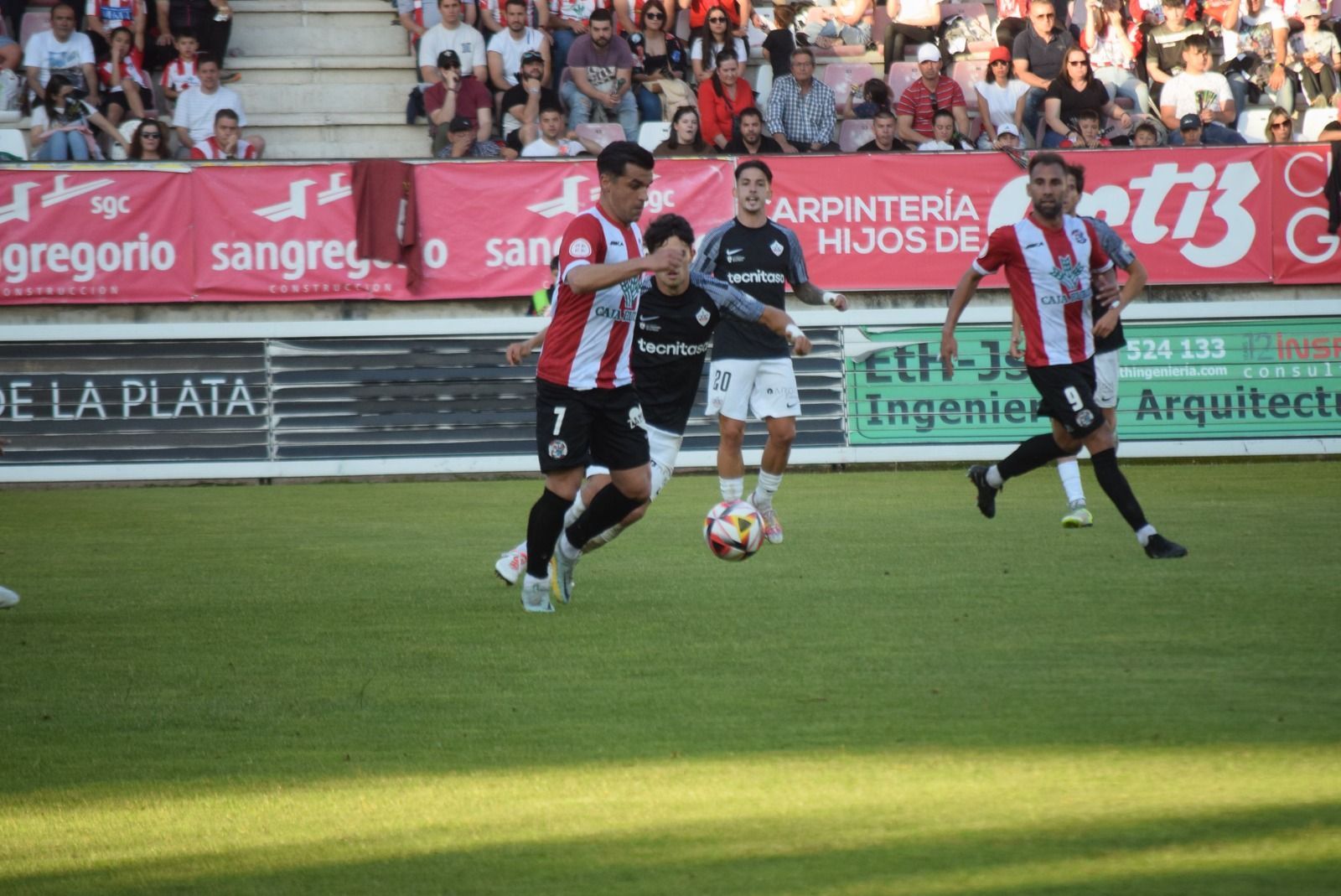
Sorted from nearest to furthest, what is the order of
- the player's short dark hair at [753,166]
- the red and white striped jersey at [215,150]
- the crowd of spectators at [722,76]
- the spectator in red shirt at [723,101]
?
1. the player's short dark hair at [753,166]
2. the red and white striped jersey at [215,150]
3. the crowd of spectators at [722,76]
4. the spectator in red shirt at [723,101]

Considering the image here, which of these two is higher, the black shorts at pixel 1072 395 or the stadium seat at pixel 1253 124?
the stadium seat at pixel 1253 124

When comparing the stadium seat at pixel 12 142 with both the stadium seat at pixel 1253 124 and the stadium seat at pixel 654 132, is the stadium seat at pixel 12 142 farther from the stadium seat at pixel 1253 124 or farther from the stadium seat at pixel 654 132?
the stadium seat at pixel 1253 124

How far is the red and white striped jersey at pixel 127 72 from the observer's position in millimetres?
17812

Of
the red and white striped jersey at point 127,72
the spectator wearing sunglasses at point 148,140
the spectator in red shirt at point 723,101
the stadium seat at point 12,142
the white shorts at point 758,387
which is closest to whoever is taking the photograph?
the white shorts at point 758,387

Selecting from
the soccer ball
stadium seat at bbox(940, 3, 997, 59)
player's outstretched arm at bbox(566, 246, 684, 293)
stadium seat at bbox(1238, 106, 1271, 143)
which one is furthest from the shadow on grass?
stadium seat at bbox(940, 3, 997, 59)

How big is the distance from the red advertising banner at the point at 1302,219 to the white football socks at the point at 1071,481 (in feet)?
21.9

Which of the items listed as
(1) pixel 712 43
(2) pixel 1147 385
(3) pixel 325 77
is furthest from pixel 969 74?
(3) pixel 325 77

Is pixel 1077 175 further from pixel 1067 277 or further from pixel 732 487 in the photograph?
pixel 732 487

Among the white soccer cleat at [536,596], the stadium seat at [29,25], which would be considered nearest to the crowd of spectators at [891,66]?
the stadium seat at [29,25]

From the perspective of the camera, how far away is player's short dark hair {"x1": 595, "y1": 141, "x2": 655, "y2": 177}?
7.23 meters

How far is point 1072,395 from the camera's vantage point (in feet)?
31.3

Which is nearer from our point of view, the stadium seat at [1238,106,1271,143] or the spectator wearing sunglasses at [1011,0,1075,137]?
the stadium seat at [1238,106,1271,143]

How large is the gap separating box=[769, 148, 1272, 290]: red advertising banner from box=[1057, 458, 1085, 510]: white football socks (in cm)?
577

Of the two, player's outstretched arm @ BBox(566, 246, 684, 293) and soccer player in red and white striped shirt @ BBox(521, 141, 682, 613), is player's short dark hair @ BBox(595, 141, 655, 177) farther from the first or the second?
player's outstretched arm @ BBox(566, 246, 684, 293)
